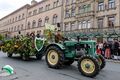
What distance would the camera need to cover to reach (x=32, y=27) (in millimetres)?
53375

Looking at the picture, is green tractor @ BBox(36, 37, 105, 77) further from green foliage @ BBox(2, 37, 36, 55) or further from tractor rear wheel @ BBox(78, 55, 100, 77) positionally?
green foliage @ BBox(2, 37, 36, 55)

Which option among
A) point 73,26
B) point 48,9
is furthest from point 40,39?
point 48,9

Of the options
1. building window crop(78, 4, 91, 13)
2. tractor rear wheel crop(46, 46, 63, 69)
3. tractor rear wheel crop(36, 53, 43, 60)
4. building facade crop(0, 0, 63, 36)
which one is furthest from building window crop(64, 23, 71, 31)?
tractor rear wheel crop(46, 46, 63, 69)

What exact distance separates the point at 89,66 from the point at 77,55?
1306 millimetres

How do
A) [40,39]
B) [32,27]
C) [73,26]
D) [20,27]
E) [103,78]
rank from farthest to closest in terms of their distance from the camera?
[20,27] < [32,27] < [73,26] < [40,39] < [103,78]

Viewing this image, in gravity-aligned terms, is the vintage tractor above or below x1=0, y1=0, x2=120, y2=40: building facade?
below

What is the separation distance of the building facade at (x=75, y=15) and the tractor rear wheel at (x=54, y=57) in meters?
15.2

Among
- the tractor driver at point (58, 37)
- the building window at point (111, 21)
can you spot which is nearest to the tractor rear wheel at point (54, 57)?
the tractor driver at point (58, 37)

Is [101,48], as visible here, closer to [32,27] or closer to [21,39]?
[21,39]

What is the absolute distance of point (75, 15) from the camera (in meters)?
38.6

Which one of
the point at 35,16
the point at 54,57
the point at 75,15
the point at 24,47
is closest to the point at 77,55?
the point at 54,57

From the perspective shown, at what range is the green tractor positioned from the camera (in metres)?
7.55

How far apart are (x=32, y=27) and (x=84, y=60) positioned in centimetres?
4680

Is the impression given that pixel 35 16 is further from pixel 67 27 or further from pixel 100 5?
pixel 100 5
